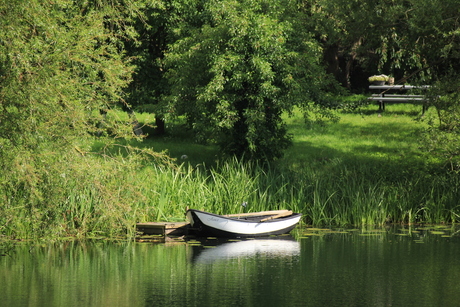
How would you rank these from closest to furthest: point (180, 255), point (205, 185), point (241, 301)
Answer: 1. point (241, 301)
2. point (180, 255)
3. point (205, 185)

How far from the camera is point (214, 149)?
27.4 meters

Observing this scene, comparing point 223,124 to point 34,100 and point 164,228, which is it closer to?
point 164,228

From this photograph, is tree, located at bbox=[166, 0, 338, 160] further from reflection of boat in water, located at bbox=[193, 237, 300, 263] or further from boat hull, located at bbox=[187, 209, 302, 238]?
reflection of boat in water, located at bbox=[193, 237, 300, 263]

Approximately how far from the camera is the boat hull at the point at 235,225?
58.8 ft

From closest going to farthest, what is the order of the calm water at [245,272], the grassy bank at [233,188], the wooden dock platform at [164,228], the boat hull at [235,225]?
the calm water at [245,272] → the grassy bank at [233,188] → the boat hull at [235,225] → the wooden dock platform at [164,228]

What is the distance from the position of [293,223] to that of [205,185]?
2927 millimetres

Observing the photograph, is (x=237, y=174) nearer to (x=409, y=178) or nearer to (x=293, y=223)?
(x=293, y=223)

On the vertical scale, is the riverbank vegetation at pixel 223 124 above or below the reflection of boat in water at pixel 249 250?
above

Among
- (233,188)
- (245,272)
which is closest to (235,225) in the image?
(233,188)

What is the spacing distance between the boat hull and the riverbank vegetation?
137 centimetres

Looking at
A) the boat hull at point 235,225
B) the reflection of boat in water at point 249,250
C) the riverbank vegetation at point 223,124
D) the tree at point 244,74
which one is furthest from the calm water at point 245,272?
the tree at point 244,74

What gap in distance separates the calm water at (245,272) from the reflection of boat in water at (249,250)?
0.08ft

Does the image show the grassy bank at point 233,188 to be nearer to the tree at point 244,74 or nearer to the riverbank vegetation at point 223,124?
the riverbank vegetation at point 223,124

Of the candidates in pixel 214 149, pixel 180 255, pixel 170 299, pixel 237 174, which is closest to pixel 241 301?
pixel 170 299
